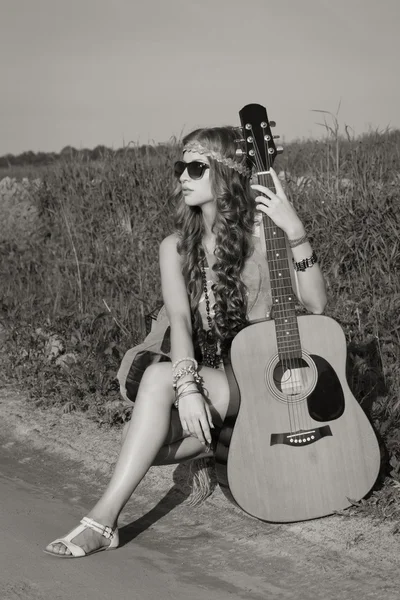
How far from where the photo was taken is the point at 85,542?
302 centimetres

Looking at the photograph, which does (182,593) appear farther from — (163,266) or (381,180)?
(381,180)

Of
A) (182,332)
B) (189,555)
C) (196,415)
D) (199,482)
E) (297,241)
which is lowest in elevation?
(189,555)

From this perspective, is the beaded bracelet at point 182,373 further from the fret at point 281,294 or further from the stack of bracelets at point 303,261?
the stack of bracelets at point 303,261

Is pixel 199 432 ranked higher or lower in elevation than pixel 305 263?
lower

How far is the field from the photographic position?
4590 millimetres

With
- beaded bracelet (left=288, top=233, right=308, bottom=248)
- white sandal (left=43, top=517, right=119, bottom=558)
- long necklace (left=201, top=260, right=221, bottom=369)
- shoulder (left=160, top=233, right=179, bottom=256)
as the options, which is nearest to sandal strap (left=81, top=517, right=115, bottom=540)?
white sandal (left=43, top=517, right=119, bottom=558)

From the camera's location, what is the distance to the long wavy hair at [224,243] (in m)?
3.37

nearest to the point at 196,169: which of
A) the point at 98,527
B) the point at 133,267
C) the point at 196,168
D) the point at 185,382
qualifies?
the point at 196,168

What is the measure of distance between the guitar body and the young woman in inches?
5.8

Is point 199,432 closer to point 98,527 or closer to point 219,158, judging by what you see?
point 98,527

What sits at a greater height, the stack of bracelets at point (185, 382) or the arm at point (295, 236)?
the arm at point (295, 236)

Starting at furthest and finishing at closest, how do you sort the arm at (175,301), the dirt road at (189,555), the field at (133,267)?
the field at (133,267), the arm at (175,301), the dirt road at (189,555)

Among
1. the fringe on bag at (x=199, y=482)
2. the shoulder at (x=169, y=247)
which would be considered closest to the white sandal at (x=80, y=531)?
the fringe on bag at (x=199, y=482)

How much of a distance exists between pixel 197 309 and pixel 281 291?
17.7 inches
